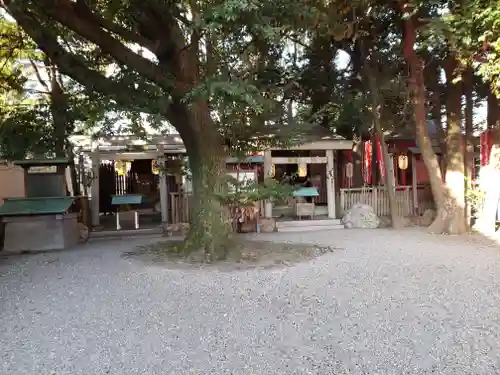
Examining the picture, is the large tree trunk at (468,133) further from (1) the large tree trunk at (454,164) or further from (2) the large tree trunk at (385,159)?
(2) the large tree trunk at (385,159)

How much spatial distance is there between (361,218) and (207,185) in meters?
6.46

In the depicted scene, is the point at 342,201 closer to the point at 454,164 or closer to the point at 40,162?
the point at 454,164

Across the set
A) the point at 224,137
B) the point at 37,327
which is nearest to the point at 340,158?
the point at 224,137

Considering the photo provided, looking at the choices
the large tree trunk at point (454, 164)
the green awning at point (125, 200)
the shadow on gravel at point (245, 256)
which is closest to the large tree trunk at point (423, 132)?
the large tree trunk at point (454, 164)

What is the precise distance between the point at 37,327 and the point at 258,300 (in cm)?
248

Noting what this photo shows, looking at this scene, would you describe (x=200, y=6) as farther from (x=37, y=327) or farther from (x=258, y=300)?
(x=37, y=327)

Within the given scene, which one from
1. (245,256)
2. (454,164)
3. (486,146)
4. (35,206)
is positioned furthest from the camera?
(486,146)

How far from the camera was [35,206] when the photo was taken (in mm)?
9602

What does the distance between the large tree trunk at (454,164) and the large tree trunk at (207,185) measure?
6685 millimetres

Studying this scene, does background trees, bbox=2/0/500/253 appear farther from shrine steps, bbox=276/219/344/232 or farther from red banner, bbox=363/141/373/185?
shrine steps, bbox=276/219/344/232

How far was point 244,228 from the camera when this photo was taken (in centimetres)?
1237

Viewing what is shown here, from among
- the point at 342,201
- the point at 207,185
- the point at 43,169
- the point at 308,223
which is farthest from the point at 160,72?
the point at 342,201

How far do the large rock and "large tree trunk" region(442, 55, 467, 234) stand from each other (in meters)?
1.89

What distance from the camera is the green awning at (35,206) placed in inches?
370
